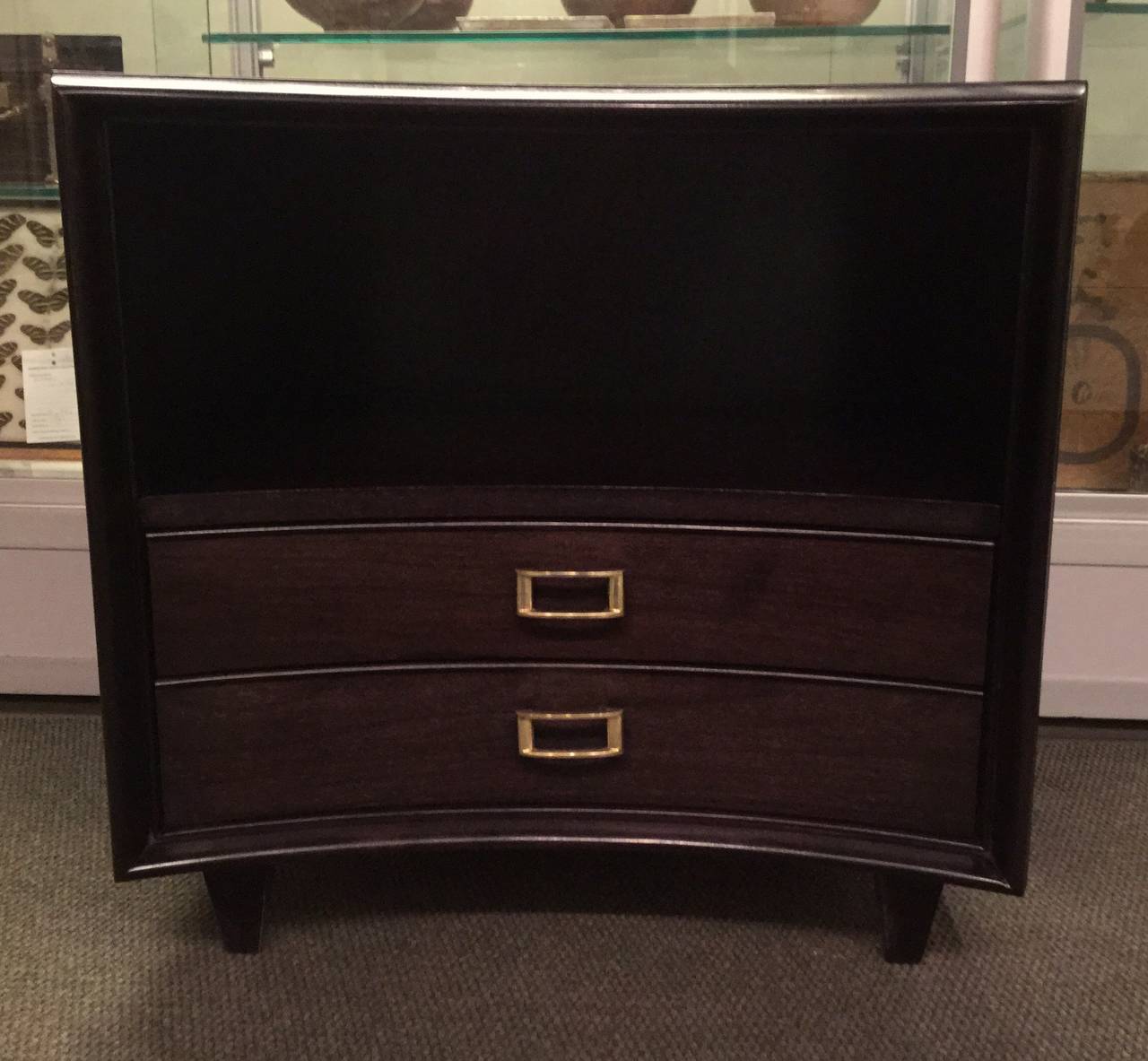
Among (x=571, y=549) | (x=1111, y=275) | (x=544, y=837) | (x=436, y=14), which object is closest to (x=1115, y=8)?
(x=1111, y=275)

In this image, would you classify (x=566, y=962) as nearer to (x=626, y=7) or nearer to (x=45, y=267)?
(x=626, y=7)

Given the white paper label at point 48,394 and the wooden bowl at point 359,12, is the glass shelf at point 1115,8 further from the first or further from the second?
the white paper label at point 48,394

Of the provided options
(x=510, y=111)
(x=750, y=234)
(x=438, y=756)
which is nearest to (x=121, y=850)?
(x=438, y=756)

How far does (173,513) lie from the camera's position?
80cm

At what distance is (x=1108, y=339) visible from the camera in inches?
52.2

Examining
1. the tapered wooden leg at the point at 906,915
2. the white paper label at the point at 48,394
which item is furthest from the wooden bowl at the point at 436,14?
the tapered wooden leg at the point at 906,915

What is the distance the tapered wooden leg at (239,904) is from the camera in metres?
0.88

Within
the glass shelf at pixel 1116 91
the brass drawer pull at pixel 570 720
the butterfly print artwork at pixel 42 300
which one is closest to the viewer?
the brass drawer pull at pixel 570 720

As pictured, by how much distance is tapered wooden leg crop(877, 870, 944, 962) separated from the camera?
0.87m

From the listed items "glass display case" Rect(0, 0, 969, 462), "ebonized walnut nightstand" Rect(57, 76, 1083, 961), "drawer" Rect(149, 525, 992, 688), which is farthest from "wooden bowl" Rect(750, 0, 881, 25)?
"drawer" Rect(149, 525, 992, 688)

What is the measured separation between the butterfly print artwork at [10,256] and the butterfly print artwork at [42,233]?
2 cm

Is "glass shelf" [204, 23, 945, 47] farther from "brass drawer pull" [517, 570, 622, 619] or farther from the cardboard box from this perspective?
"brass drawer pull" [517, 570, 622, 619]

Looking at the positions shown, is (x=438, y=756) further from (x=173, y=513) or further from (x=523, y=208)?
(x=523, y=208)

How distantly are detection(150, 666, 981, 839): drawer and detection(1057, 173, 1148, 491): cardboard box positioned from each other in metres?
0.64
